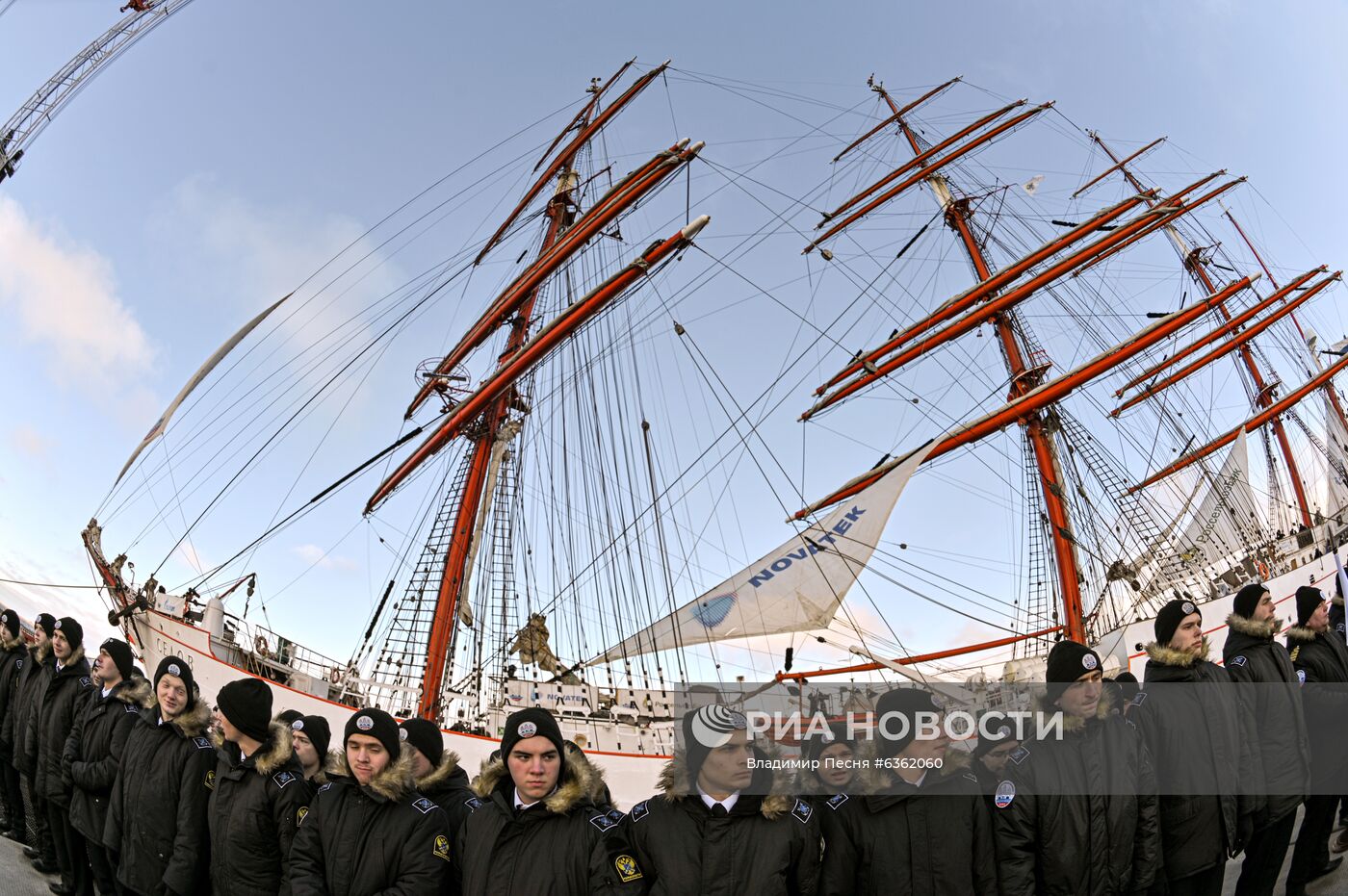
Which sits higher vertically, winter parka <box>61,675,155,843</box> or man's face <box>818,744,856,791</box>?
winter parka <box>61,675,155,843</box>

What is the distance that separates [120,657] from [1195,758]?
6989 mm

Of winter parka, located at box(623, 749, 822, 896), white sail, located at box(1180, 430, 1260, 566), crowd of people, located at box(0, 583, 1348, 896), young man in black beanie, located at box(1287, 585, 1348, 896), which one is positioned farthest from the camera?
white sail, located at box(1180, 430, 1260, 566)

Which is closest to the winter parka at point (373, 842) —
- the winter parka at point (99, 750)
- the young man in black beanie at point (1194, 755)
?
the winter parka at point (99, 750)

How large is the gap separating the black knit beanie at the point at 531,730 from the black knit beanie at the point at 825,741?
4.14 ft

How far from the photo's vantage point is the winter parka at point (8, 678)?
25.6 ft

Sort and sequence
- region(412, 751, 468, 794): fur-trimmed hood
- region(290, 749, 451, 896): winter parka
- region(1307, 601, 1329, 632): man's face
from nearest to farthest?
1. region(290, 749, 451, 896): winter parka
2. region(412, 751, 468, 794): fur-trimmed hood
3. region(1307, 601, 1329, 632): man's face

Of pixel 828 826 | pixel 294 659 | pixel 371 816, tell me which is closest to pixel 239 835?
pixel 371 816

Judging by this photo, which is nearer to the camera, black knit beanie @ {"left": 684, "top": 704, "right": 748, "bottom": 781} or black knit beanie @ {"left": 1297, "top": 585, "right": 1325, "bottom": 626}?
black knit beanie @ {"left": 684, "top": 704, "right": 748, "bottom": 781}

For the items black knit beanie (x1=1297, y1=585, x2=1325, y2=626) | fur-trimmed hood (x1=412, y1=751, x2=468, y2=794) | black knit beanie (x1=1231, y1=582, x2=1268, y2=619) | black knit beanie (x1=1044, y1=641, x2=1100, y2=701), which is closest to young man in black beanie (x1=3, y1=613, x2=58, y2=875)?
fur-trimmed hood (x1=412, y1=751, x2=468, y2=794)

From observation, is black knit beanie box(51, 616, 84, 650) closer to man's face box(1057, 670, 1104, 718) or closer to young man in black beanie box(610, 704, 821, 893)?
young man in black beanie box(610, 704, 821, 893)

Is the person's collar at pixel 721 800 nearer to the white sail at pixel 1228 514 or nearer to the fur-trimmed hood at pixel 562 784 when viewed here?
the fur-trimmed hood at pixel 562 784

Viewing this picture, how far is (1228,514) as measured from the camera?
3419 centimetres

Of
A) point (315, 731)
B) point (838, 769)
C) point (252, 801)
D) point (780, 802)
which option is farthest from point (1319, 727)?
point (252, 801)

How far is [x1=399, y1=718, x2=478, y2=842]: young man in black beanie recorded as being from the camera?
4473 mm
